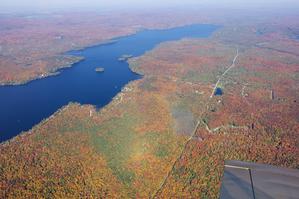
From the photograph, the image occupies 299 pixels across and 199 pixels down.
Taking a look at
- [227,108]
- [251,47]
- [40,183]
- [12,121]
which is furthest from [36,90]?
[251,47]

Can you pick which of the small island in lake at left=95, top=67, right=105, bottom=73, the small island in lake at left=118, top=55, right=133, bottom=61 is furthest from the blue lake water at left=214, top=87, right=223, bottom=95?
the small island in lake at left=118, top=55, right=133, bottom=61

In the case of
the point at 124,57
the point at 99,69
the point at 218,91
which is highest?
the point at 124,57

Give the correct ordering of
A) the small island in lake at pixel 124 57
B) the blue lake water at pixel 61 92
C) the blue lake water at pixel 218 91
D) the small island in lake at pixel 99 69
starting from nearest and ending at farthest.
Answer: the blue lake water at pixel 61 92 < the blue lake water at pixel 218 91 < the small island in lake at pixel 99 69 < the small island in lake at pixel 124 57

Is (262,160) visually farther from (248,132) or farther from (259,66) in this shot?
(259,66)

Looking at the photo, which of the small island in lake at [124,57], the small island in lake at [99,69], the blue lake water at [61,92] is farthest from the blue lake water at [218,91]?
the small island in lake at [124,57]

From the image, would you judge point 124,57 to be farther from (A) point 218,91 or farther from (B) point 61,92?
(A) point 218,91

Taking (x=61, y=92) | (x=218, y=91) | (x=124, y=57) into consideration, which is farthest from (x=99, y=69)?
(x=218, y=91)

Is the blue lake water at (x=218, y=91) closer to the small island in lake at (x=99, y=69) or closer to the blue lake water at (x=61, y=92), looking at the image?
the blue lake water at (x=61, y=92)

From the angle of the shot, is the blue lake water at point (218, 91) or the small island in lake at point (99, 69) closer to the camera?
the blue lake water at point (218, 91)

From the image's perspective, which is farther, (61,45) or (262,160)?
(61,45)

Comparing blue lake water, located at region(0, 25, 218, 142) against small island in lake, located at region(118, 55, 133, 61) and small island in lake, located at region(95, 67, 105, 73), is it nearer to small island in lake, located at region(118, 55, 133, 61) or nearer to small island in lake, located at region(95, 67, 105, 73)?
small island in lake, located at region(95, 67, 105, 73)

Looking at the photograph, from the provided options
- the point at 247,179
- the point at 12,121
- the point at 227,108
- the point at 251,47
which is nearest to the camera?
the point at 247,179
